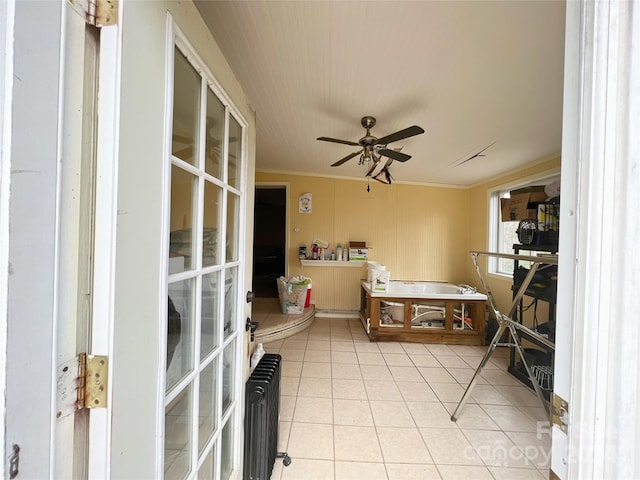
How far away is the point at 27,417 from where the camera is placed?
1.32ft

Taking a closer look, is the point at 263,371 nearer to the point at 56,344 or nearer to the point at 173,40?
the point at 56,344

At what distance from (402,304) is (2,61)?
3.79 metres

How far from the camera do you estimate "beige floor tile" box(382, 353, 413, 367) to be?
290 centimetres

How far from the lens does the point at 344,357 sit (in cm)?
302

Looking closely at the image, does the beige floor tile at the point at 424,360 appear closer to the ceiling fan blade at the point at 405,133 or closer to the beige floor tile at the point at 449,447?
the beige floor tile at the point at 449,447

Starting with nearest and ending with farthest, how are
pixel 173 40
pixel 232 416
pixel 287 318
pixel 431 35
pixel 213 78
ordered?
pixel 173 40 < pixel 213 78 < pixel 232 416 < pixel 431 35 < pixel 287 318

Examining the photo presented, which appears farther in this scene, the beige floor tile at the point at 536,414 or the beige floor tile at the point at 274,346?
the beige floor tile at the point at 274,346

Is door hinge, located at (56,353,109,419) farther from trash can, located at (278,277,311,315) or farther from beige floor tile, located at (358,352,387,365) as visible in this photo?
trash can, located at (278,277,311,315)

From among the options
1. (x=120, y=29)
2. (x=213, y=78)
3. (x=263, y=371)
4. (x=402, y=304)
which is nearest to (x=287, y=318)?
(x=402, y=304)

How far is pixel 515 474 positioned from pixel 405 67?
2721 mm

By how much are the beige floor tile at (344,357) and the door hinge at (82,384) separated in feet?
8.87

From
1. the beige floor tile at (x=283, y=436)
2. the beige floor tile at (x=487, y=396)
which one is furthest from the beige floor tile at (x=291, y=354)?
the beige floor tile at (x=487, y=396)

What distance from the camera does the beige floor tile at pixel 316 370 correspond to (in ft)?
8.56

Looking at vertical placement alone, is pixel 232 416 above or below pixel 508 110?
below
